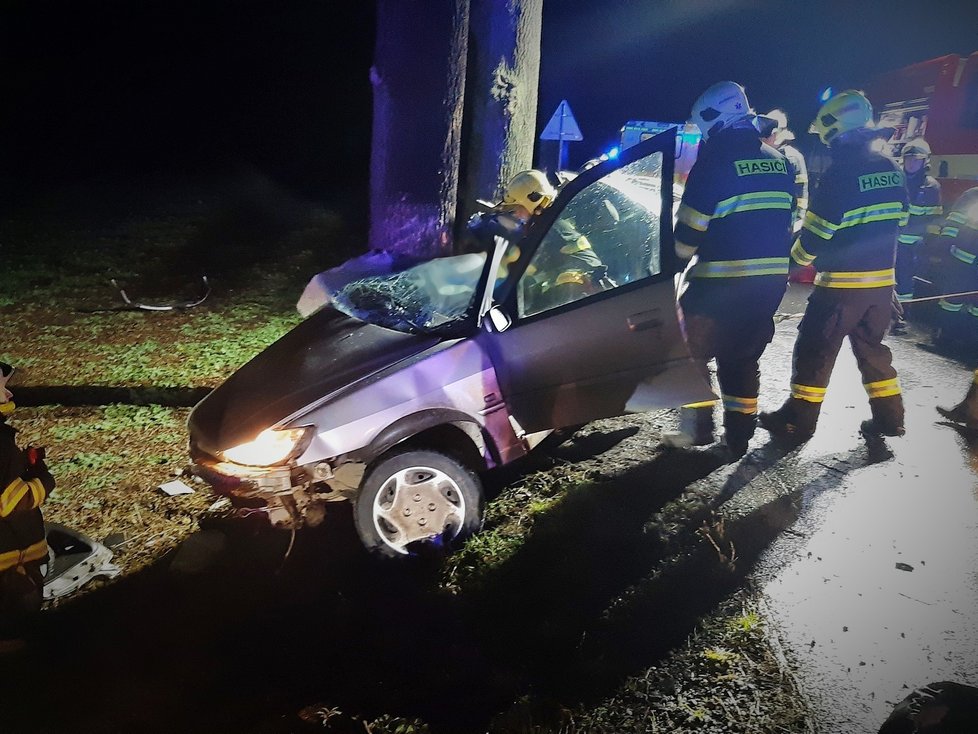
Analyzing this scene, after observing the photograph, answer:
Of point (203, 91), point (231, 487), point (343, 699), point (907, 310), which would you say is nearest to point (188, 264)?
point (231, 487)

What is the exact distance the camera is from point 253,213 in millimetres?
12938

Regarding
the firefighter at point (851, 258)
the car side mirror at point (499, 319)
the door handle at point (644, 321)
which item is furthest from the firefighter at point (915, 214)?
the car side mirror at point (499, 319)

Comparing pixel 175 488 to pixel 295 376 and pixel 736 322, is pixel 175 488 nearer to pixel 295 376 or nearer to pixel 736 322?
pixel 295 376

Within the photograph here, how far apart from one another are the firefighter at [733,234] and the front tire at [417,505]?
4.96 feet

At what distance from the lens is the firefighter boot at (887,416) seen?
13.5 ft

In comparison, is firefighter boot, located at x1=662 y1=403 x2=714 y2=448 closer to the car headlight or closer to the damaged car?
the damaged car

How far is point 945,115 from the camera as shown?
9703mm

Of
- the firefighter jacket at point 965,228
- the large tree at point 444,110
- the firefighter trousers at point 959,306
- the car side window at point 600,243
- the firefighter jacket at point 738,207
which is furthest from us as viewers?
the firefighter trousers at point 959,306

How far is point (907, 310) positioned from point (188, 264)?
9.60m

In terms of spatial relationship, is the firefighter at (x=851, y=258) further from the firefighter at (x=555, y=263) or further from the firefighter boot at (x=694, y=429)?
the firefighter at (x=555, y=263)

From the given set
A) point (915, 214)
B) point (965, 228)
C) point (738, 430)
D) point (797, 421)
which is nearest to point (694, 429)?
point (738, 430)

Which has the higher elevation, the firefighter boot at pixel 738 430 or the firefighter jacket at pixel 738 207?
the firefighter jacket at pixel 738 207

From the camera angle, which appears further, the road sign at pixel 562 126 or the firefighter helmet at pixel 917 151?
the road sign at pixel 562 126

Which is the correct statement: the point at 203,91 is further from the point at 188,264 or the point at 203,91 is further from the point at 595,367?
the point at 595,367
